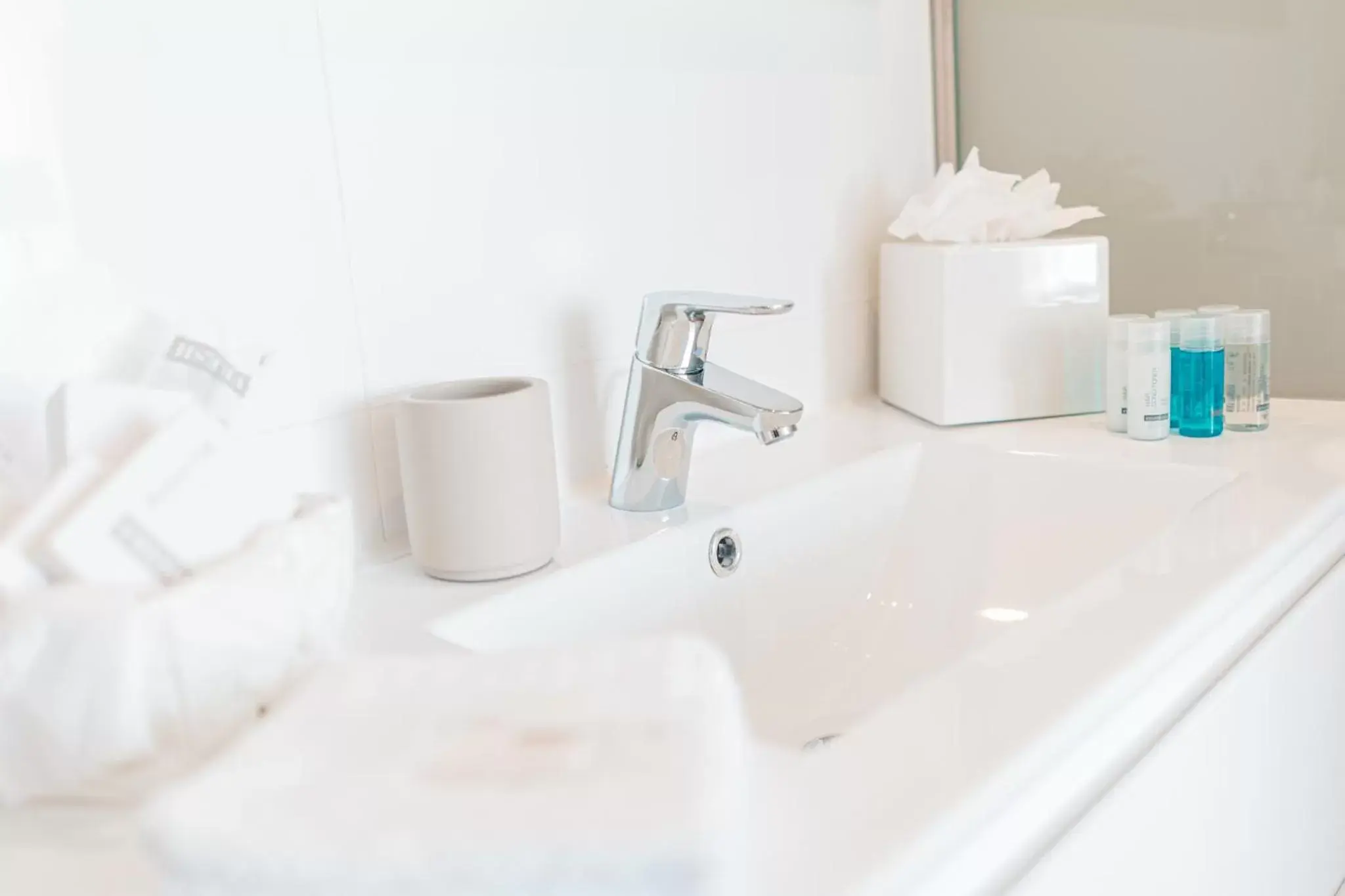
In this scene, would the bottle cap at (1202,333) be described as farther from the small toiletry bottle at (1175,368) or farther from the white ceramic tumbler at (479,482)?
the white ceramic tumbler at (479,482)

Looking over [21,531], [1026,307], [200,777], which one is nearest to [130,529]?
[21,531]

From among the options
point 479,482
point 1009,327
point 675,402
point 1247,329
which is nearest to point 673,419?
point 675,402

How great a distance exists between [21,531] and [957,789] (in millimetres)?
364

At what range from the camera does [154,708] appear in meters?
0.42

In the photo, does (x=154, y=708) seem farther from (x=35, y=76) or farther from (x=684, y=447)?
(x=684, y=447)

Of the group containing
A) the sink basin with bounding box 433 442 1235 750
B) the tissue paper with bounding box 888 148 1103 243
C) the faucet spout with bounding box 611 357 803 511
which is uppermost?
the tissue paper with bounding box 888 148 1103 243

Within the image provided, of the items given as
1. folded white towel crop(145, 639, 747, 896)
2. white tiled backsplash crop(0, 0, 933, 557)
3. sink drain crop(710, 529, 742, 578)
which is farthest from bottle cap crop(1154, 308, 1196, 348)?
folded white towel crop(145, 639, 747, 896)

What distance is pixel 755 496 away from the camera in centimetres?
92

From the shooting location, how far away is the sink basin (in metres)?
0.83

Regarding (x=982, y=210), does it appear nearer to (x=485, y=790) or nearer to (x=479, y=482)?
(x=479, y=482)

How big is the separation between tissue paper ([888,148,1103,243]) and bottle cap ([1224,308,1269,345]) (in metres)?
0.18

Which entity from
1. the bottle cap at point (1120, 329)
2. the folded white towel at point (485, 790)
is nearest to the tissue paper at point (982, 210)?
the bottle cap at point (1120, 329)

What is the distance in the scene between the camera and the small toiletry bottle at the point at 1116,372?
102 centimetres

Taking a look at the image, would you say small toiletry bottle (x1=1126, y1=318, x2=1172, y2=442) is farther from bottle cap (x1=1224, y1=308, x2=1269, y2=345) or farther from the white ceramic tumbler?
the white ceramic tumbler
